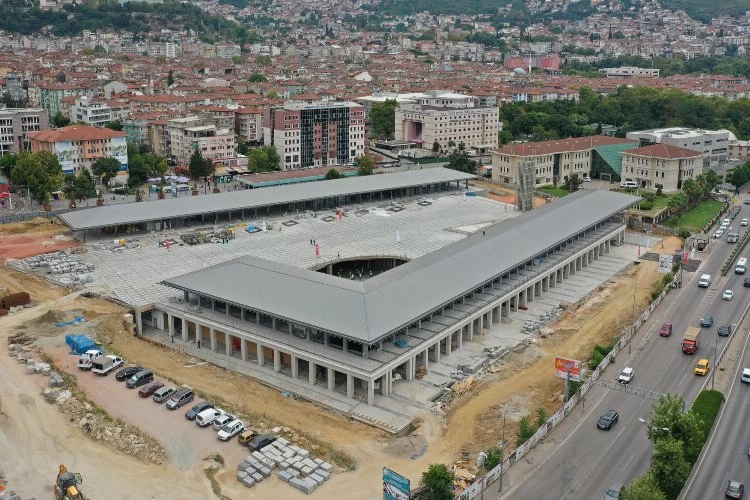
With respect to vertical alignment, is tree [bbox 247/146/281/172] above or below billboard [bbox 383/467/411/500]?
above

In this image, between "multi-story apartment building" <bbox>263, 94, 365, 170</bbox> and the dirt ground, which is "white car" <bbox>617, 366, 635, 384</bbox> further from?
"multi-story apartment building" <bbox>263, 94, 365, 170</bbox>

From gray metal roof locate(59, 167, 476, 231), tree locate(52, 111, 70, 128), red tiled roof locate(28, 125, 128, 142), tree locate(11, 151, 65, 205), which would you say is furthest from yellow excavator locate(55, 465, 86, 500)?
tree locate(52, 111, 70, 128)

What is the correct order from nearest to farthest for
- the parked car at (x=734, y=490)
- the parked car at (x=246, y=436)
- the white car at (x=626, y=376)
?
the parked car at (x=734, y=490) < the parked car at (x=246, y=436) < the white car at (x=626, y=376)

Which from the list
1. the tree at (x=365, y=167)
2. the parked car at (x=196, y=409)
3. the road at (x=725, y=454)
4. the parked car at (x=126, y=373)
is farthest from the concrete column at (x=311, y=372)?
the tree at (x=365, y=167)

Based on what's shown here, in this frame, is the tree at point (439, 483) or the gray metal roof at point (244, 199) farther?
the gray metal roof at point (244, 199)

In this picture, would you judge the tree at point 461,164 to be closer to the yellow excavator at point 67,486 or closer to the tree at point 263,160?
the tree at point 263,160

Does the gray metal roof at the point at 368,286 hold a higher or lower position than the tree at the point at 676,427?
higher

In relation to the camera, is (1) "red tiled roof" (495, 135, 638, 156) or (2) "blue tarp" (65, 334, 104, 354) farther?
(1) "red tiled roof" (495, 135, 638, 156)

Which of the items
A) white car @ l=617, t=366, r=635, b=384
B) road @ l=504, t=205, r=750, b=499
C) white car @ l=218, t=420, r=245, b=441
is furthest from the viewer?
white car @ l=617, t=366, r=635, b=384
